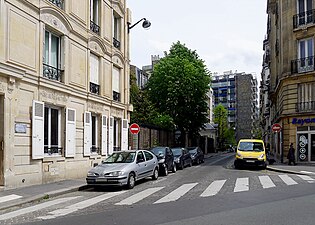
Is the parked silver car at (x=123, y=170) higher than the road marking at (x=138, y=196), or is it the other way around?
the parked silver car at (x=123, y=170)

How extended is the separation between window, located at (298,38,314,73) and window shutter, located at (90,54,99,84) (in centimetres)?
1642

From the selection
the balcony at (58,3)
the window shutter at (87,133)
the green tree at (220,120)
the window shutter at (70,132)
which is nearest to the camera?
the balcony at (58,3)

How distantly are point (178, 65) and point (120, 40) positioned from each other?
14.1 meters

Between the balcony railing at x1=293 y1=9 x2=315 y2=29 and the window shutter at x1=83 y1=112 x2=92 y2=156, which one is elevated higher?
the balcony railing at x1=293 y1=9 x2=315 y2=29

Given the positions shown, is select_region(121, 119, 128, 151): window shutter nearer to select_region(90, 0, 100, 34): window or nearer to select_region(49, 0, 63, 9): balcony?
select_region(90, 0, 100, 34): window

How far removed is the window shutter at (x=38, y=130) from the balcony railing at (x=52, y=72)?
1.57 m

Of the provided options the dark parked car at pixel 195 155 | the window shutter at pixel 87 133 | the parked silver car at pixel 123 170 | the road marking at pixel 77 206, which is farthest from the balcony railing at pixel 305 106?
the road marking at pixel 77 206

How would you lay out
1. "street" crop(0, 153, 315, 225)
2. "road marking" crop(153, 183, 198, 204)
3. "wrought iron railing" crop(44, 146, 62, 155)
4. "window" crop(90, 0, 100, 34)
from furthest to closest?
1. "window" crop(90, 0, 100, 34)
2. "wrought iron railing" crop(44, 146, 62, 155)
3. "road marking" crop(153, 183, 198, 204)
4. "street" crop(0, 153, 315, 225)

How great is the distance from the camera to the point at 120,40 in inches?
932

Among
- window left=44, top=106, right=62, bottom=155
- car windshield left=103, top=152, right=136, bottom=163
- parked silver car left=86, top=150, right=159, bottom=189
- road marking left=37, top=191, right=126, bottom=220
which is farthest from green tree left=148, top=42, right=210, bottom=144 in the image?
road marking left=37, top=191, right=126, bottom=220

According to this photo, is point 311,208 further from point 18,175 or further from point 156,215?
point 18,175

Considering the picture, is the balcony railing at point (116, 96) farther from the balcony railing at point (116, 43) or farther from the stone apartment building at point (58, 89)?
the balcony railing at point (116, 43)

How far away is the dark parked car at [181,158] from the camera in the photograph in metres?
23.5

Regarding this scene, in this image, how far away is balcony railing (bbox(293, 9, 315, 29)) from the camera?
28.6 meters
